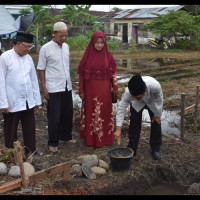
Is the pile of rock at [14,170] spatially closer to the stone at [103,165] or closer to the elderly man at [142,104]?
the stone at [103,165]

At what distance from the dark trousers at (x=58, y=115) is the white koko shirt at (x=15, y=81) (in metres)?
0.44

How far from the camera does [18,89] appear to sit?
3.69m

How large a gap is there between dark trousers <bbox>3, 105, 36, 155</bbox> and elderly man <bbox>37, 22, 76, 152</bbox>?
406 mm

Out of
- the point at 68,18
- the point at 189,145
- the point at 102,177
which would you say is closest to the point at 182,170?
the point at 189,145

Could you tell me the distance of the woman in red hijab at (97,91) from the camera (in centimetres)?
429

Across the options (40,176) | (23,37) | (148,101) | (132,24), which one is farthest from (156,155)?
(132,24)

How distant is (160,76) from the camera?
37.1ft

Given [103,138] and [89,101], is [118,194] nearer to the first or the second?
[103,138]

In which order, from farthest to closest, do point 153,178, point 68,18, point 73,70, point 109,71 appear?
1. point 68,18
2. point 73,70
3. point 109,71
4. point 153,178

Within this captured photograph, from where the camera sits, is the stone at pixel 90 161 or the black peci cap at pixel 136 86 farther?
the stone at pixel 90 161

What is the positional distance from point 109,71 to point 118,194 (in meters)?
1.73

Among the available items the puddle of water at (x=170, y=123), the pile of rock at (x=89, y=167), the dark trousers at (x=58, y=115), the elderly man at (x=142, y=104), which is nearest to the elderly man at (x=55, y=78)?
the dark trousers at (x=58, y=115)
